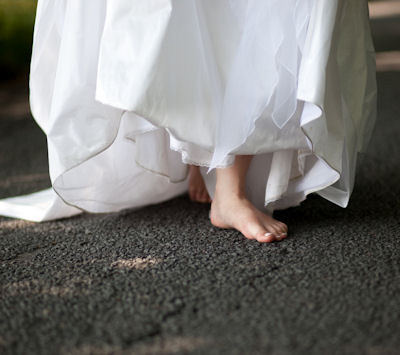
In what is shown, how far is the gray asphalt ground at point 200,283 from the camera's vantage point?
118cm

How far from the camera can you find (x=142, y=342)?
1.18 metres

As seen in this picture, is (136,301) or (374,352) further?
(136,301)

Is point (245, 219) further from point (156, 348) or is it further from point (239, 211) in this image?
point (156, 348)

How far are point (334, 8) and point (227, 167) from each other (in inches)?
19.8

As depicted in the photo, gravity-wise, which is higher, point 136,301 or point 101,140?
point 101,140

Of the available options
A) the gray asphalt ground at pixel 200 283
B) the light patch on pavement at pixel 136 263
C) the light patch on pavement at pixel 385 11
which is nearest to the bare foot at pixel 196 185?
the gray asphalt ground at pixel 200 283

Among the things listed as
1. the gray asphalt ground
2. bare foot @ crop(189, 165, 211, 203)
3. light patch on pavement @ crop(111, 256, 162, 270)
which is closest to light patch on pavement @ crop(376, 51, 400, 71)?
the gray asphalt ground

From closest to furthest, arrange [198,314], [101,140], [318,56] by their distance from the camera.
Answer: [198,314], [318,56], [101,140]

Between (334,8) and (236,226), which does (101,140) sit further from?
(334,8)

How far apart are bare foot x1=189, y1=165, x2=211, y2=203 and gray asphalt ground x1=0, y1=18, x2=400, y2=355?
0.04m

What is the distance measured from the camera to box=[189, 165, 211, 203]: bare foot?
206 cm

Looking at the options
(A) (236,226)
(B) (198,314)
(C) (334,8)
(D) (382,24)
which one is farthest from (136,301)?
(D) (382,24)

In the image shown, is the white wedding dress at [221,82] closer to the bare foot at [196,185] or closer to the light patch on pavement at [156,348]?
the bare foot at [196,185]

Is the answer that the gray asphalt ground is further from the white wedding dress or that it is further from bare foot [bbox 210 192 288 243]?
the white wedding dress
